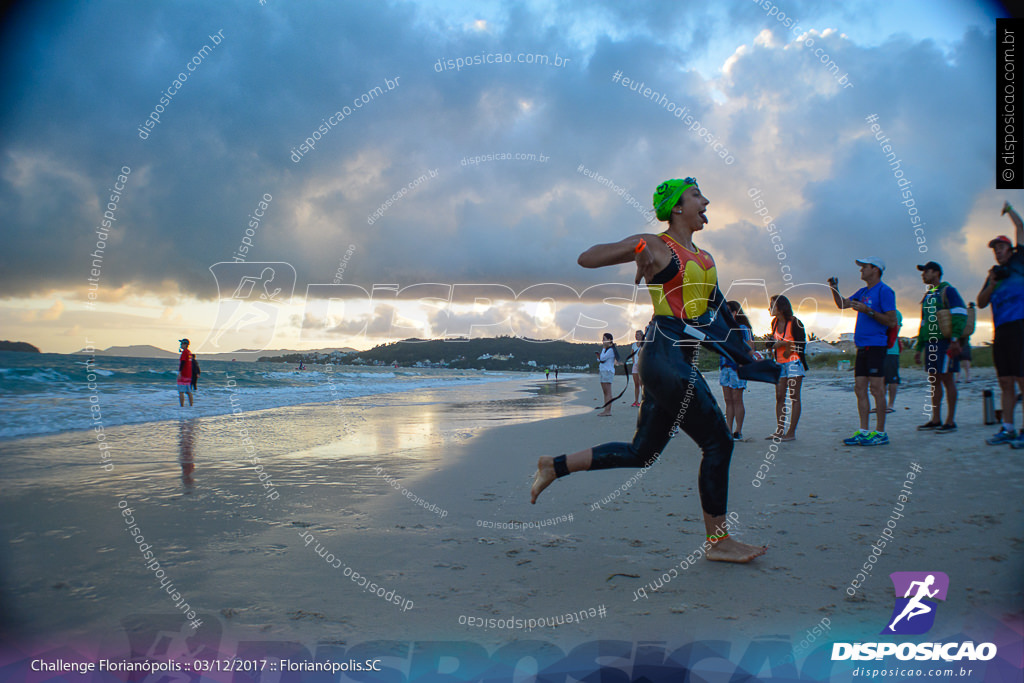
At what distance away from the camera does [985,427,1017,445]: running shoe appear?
5.67 meters

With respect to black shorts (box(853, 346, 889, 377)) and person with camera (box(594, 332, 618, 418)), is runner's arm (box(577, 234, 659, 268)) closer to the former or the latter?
black shorts (box(853, 346, 889, 377))

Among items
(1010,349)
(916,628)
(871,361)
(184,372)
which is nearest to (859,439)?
(871,361)

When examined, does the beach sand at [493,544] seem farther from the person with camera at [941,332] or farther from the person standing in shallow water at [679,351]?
the person with camera at [941,332]

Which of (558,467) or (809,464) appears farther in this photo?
(809,464)

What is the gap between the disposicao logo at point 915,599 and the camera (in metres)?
2.24

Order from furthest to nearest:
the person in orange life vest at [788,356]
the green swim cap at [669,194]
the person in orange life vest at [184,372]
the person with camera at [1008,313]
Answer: the person in orange life vest at [184,372] < the person in orange life vest at [788,356] < the person with camera at [1008,313] < the green swim cap at [669,194]

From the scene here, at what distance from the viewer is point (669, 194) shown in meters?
3.14

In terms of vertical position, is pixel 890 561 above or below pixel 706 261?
below

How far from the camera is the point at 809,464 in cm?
545

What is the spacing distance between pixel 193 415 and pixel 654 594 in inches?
497

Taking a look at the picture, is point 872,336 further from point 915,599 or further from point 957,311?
point 915,599

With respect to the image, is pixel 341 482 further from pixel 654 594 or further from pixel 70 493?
pixel 654 594

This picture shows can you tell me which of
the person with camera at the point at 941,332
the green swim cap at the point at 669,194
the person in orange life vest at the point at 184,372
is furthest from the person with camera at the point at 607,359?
the person in orange life vest at the point at 184,372

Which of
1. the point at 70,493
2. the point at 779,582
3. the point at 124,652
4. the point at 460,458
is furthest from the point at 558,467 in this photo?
the point at 70,493
